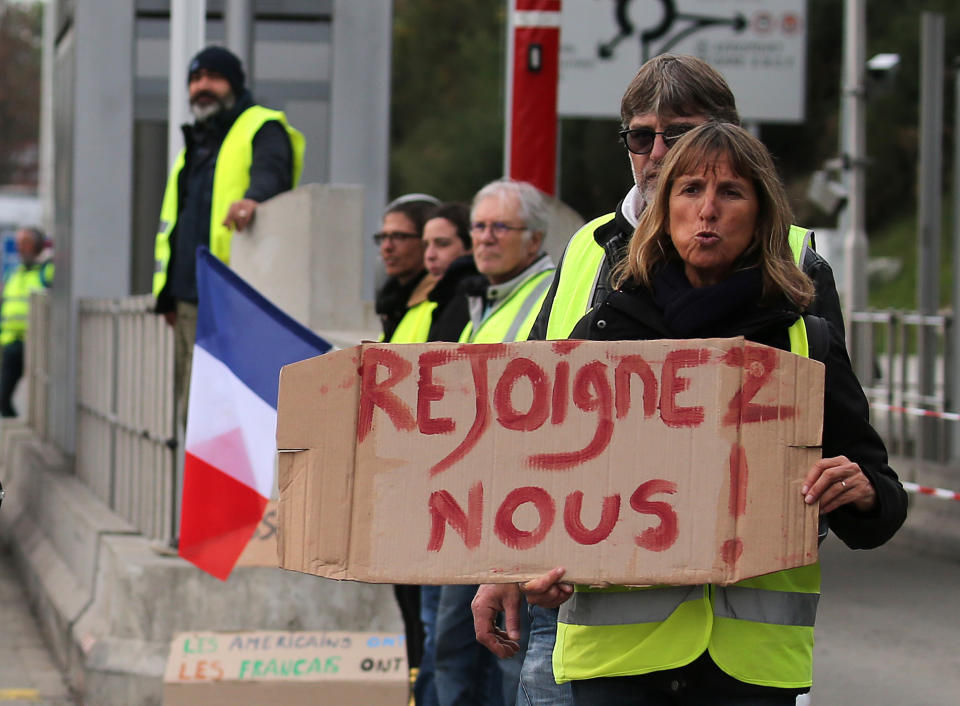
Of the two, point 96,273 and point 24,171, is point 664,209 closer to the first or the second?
Result: point 96,273

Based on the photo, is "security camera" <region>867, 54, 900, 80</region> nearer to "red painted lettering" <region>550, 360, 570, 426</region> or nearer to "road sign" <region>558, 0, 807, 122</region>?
"road sign" <region>558, 0, 807, 122</region>

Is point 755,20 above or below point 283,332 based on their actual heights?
above

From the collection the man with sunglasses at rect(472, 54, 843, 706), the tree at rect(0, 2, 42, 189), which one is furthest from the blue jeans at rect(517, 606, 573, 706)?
the tree at rect(0, 2, 42, 189)

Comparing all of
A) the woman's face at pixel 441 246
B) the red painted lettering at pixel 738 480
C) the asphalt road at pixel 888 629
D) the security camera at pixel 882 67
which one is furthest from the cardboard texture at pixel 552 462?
the security camera at pixel 882 67

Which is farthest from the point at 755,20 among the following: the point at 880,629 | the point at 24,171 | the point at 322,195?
the point at 24,171

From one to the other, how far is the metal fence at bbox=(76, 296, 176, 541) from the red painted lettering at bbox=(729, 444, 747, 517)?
4669mm

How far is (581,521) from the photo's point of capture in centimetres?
296

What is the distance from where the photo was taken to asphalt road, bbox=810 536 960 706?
23.4 feet

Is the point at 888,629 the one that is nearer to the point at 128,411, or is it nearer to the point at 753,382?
the point at 128,411

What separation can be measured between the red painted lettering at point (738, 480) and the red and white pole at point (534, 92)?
4451mm

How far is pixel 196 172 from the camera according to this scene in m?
6.97

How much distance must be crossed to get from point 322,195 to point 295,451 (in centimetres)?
395

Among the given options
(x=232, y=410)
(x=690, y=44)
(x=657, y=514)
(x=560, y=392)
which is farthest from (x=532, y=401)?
(x=690, y=44)

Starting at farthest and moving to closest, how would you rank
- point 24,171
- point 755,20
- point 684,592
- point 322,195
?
1. point 24,171
2. point 755,20
3. point 322,195
4. point 684,592
